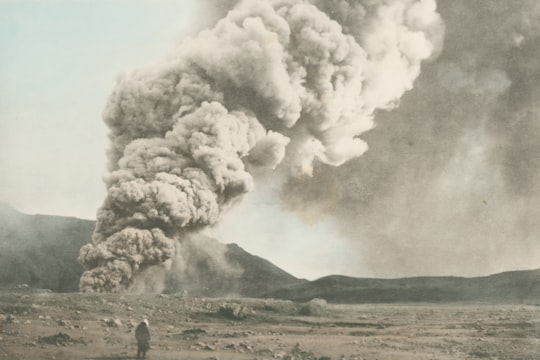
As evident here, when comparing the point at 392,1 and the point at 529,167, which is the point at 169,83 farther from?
the point at 529,167

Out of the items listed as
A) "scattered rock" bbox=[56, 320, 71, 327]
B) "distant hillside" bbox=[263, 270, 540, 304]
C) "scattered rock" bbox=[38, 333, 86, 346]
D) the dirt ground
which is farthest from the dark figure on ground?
"distant hillside" bbox=[263, 270, 540, 304]

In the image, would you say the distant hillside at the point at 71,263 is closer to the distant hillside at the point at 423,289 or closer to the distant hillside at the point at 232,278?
the distant hillside at the point at 232,278

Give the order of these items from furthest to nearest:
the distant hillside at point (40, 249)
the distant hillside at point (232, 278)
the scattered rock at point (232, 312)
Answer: the distant hillside at point (40, 249), the distant hillside at point (232, 278), the scattered rock at point (232, 312)

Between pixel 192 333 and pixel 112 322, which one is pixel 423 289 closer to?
pixel 192 333

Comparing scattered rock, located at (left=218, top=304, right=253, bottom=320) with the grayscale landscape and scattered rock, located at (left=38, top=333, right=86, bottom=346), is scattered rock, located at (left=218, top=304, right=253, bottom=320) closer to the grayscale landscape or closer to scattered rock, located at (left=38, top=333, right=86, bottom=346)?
the grayscale landscape

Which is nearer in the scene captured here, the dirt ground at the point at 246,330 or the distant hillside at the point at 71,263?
the dirt ground at the point at 246,330

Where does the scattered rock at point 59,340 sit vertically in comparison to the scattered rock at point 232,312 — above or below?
below

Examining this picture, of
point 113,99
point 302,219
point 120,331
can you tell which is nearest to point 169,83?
point 113,99

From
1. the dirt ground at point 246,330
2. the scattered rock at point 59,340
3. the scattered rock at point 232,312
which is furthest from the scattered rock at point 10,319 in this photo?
the scattered rock at point 232,312
